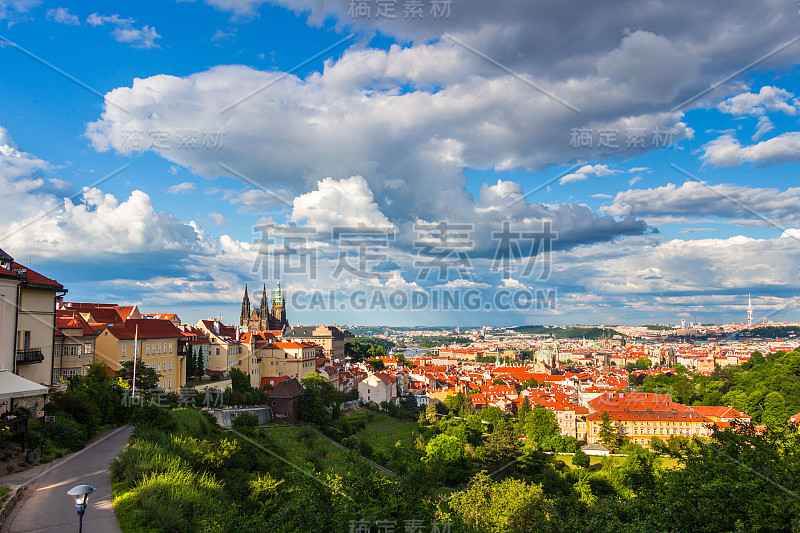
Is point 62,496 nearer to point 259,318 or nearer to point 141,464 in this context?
point 141,464

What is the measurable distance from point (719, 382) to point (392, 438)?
71.8m

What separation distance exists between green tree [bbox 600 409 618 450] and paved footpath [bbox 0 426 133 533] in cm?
6217

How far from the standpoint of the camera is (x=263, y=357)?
55312mm

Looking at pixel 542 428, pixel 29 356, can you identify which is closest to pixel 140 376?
pixel 29 356

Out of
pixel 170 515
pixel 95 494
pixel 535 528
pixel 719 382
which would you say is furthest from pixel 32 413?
pixel 719 382

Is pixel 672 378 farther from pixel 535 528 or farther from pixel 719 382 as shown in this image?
pixel 535 528

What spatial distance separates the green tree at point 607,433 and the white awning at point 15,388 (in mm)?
63766

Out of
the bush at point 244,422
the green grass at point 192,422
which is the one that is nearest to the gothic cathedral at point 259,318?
the bush at point 244,422

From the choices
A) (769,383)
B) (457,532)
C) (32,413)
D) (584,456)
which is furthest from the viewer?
(769,383)

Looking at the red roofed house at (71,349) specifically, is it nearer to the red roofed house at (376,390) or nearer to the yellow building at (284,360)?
the yellow building at (284,360)

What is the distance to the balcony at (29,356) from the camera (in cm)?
2011

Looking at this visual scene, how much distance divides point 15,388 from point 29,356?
221 inches

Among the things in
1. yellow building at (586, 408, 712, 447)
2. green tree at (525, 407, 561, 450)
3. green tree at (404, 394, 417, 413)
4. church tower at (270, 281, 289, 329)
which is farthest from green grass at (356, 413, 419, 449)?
church tower at (270, 281, 289, 329)

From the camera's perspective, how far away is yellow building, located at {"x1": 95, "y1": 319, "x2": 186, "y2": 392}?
30.2 m
